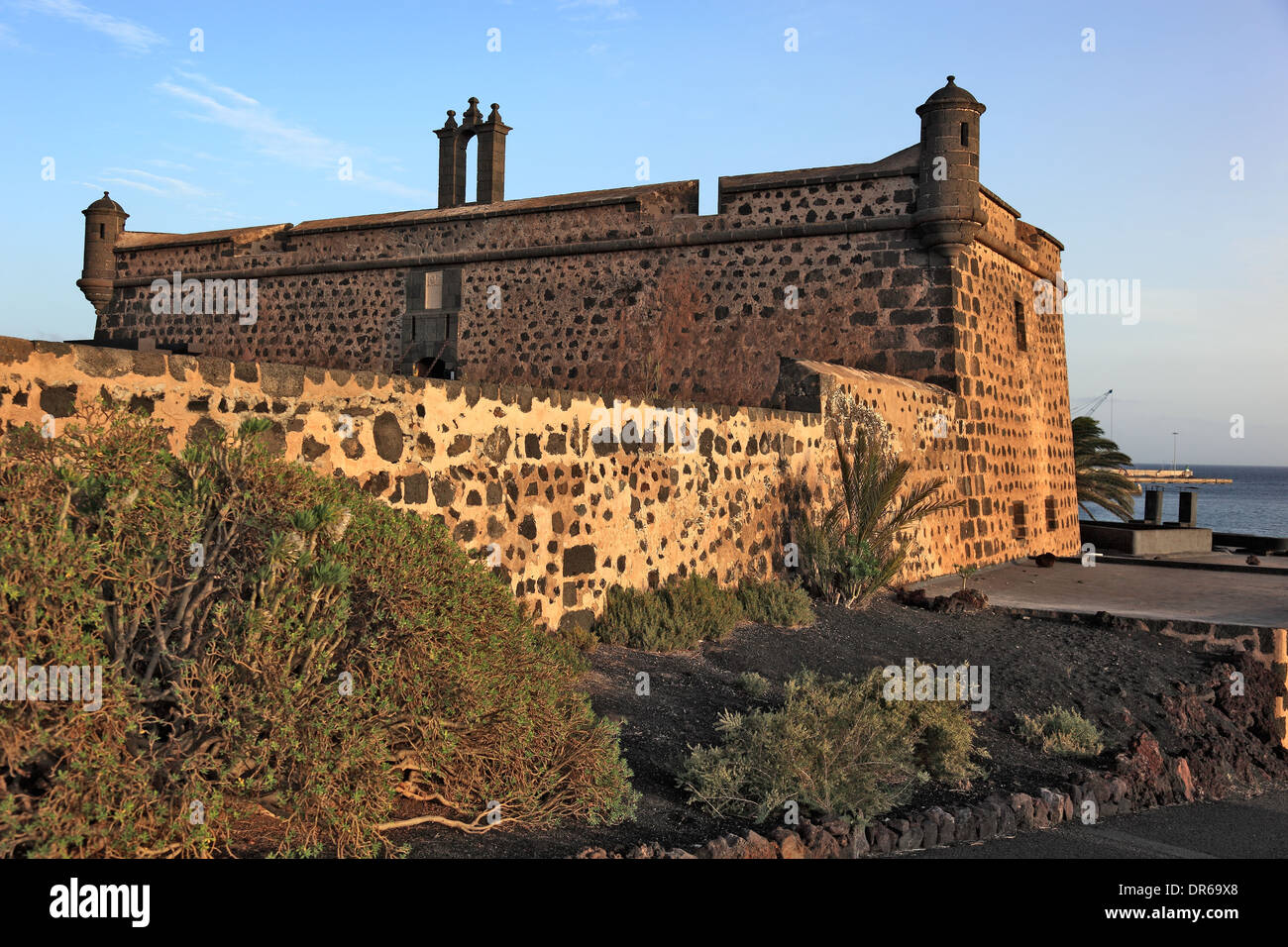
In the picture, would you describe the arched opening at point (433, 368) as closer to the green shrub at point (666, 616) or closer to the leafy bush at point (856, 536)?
the leafy bush at point (856, 536)

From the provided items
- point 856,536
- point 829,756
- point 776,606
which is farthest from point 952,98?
point 829,756

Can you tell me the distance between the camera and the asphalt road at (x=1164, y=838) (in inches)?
180

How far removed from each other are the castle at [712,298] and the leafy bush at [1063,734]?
3.62 meters

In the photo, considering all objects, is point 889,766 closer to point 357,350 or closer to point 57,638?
point 57,638

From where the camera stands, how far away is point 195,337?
19.7 meters

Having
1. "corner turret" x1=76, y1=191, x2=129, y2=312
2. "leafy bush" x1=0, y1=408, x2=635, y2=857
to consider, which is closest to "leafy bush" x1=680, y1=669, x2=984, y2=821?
"leafy bush" x1=0, y1=408, x2=635, y2=857

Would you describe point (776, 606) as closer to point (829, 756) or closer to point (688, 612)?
point (688, 612)

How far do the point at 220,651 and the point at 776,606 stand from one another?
5849 millimetres

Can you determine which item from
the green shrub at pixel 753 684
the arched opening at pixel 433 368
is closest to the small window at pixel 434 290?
the arched opening at pixel 433 368

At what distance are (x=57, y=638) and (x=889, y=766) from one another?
11.9ft

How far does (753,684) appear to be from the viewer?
6.46m

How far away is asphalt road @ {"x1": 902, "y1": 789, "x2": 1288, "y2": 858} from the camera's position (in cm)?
456

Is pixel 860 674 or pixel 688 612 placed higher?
pixel 688 612

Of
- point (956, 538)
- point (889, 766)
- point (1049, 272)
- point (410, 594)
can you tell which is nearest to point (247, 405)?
point (410, 594)
